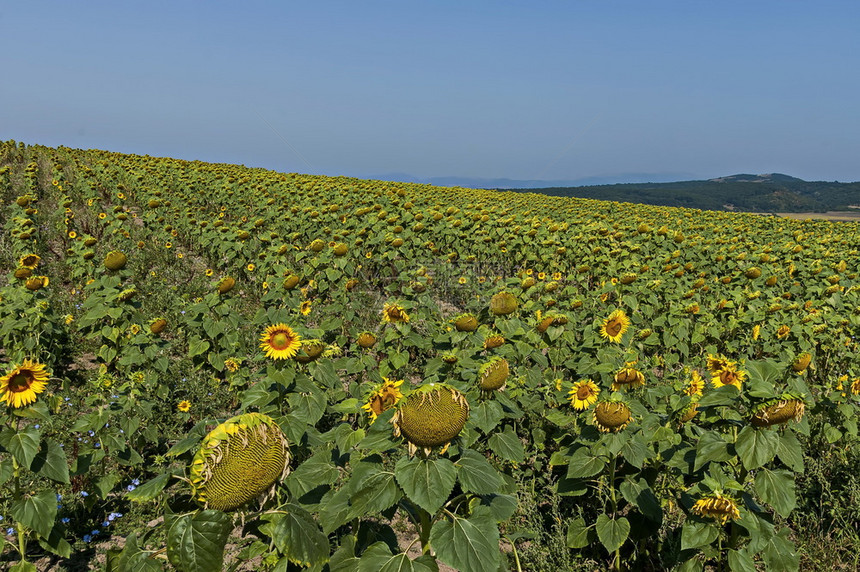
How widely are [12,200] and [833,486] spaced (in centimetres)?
1650

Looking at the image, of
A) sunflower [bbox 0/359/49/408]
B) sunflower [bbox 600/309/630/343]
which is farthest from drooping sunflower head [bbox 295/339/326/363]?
sunflower [bbox 600/309/630/343]

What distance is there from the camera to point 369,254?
8883mm

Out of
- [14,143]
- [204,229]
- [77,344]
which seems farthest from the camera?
[14,143]

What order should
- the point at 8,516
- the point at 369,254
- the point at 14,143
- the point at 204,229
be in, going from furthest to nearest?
the point at 14,143
the point at 204,229
the point at 369,254
the point at 8,516

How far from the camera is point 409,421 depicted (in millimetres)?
1522

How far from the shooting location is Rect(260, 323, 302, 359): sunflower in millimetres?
2859

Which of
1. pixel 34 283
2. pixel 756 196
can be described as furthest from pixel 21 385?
pixel 756 196

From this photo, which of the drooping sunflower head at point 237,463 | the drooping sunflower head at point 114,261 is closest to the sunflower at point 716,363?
the drooping sunflower head at point 237,463

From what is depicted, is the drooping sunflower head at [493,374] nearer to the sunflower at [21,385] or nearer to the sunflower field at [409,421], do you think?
the sunflower field at [409,421]

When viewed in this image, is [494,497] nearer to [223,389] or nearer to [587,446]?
[587,446]

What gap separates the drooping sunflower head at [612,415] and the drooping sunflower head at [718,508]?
1.71 feet

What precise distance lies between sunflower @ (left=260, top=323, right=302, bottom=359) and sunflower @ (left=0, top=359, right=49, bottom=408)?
1138 millimetres

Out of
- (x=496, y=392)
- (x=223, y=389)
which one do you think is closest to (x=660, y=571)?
(x=496, y=392)

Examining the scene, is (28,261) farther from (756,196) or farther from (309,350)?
(756,196)
